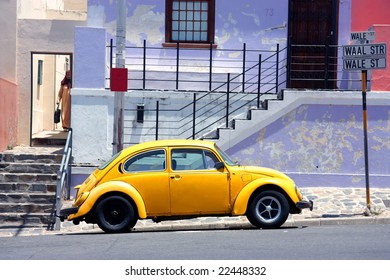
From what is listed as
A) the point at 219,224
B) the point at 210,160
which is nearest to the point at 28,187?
the point at 219,224

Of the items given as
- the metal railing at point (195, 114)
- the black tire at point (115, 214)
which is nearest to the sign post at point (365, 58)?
the metal railing at point (195, 114)

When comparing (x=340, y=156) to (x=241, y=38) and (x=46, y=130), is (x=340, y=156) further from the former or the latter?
(x=46, y=130)

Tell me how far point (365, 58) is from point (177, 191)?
4.81m

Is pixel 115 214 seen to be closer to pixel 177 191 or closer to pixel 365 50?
pixel 177 191

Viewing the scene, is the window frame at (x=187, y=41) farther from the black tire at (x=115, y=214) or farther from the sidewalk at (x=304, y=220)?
the black tire at (x=115, y=214)

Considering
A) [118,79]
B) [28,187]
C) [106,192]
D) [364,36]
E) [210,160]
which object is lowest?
[28,187]

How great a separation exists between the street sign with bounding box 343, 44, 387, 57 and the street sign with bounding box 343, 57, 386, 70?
0.09m

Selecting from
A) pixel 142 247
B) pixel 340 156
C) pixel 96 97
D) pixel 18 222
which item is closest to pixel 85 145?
pixel 96 97

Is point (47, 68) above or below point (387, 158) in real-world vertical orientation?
above

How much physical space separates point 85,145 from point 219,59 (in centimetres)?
435

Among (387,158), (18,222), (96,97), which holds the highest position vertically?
(96,97)

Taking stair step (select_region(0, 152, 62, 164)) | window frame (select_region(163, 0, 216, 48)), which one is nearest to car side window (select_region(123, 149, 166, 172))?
stair step (select_region(0, 152, 62, 164))

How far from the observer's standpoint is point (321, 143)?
20188 mm

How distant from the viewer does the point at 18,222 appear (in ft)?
60.1
